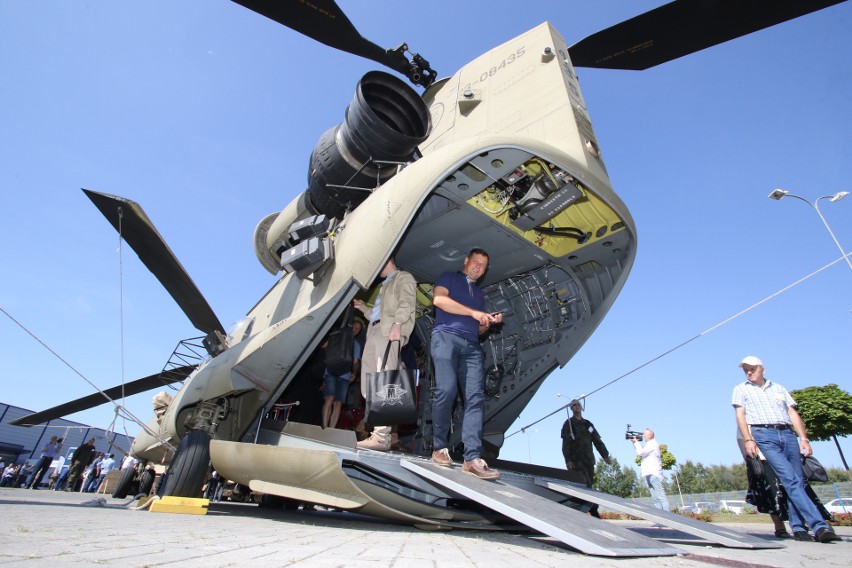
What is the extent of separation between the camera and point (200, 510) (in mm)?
3684

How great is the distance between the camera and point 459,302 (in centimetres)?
385

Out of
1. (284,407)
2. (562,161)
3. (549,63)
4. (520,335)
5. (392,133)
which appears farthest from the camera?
(520,335)

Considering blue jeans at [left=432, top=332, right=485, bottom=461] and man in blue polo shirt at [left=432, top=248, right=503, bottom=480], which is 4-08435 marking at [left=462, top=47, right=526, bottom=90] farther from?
blue jeans at [left=432, top=332, right=485, bottom=461]

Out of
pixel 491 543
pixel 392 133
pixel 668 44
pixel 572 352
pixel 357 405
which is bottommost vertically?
pixel 491 543

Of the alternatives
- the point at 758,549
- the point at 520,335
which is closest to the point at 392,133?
the point at 520,335

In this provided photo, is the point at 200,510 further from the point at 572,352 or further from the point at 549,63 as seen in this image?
the point at 549,63

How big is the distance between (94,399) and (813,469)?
10820 millimetres

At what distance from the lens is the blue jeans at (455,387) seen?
329 cm

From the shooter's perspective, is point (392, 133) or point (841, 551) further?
point (392, 133)

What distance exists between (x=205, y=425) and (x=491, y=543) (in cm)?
361

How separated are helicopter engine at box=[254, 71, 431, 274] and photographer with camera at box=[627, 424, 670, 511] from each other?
20.0 ft

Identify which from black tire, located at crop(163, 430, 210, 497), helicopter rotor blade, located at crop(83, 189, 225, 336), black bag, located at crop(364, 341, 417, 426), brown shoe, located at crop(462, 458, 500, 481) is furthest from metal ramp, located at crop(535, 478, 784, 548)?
helicopter rotor blade, located at crop(83, 189, 225, 336)

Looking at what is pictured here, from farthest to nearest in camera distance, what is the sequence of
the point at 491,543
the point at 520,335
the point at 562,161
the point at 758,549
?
the point at 520,335 < the point at 562,161 < the point at 758,549 < the point at 491,543

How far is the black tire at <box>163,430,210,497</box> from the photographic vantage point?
4.05 m
